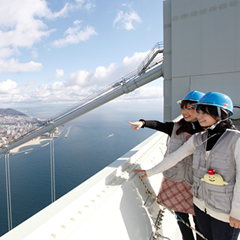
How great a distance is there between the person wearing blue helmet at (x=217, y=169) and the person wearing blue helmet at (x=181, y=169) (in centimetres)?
27

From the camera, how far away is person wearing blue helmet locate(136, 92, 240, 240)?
0.98 meters

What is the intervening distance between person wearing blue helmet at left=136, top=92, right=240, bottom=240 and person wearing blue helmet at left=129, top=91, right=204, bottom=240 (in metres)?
0.27

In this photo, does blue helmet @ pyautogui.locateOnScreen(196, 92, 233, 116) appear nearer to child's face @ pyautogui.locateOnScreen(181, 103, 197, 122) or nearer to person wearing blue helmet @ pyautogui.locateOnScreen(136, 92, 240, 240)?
person wearing blue helmet @ pyautogui.locateOnScreen(136, 92, 240, 240)

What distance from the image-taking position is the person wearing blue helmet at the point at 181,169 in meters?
1.41

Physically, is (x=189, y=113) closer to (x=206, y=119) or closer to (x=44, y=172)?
(x=206, y=119)

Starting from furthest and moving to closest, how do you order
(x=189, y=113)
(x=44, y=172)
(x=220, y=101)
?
1. (x=44, y=172)
2. (x=189, y=113)
3. (x=220, y=101)

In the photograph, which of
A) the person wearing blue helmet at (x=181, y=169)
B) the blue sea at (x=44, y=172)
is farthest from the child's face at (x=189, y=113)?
the blue sea at (x=44, y=172)

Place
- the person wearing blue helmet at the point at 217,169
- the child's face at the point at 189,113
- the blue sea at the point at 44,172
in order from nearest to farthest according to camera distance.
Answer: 1. the person wearing blue helmet at the point at 217,169
2. the child's face at the point at 189,113
3. the blue sea at the point at 44,172

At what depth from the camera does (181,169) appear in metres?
1.44

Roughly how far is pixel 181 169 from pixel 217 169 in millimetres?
435

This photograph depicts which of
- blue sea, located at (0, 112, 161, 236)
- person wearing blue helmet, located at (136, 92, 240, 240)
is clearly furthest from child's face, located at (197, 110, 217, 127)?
blue sea, located at (0, 112, 161, 236)

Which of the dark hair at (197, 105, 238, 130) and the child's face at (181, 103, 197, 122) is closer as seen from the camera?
the dark hair at (197, 105, 238, 130)

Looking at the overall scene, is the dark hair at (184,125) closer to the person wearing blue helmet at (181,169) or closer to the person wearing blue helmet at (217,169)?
the person wearing blue helmet at (181,169)

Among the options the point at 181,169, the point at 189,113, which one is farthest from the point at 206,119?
the point at 181,169
